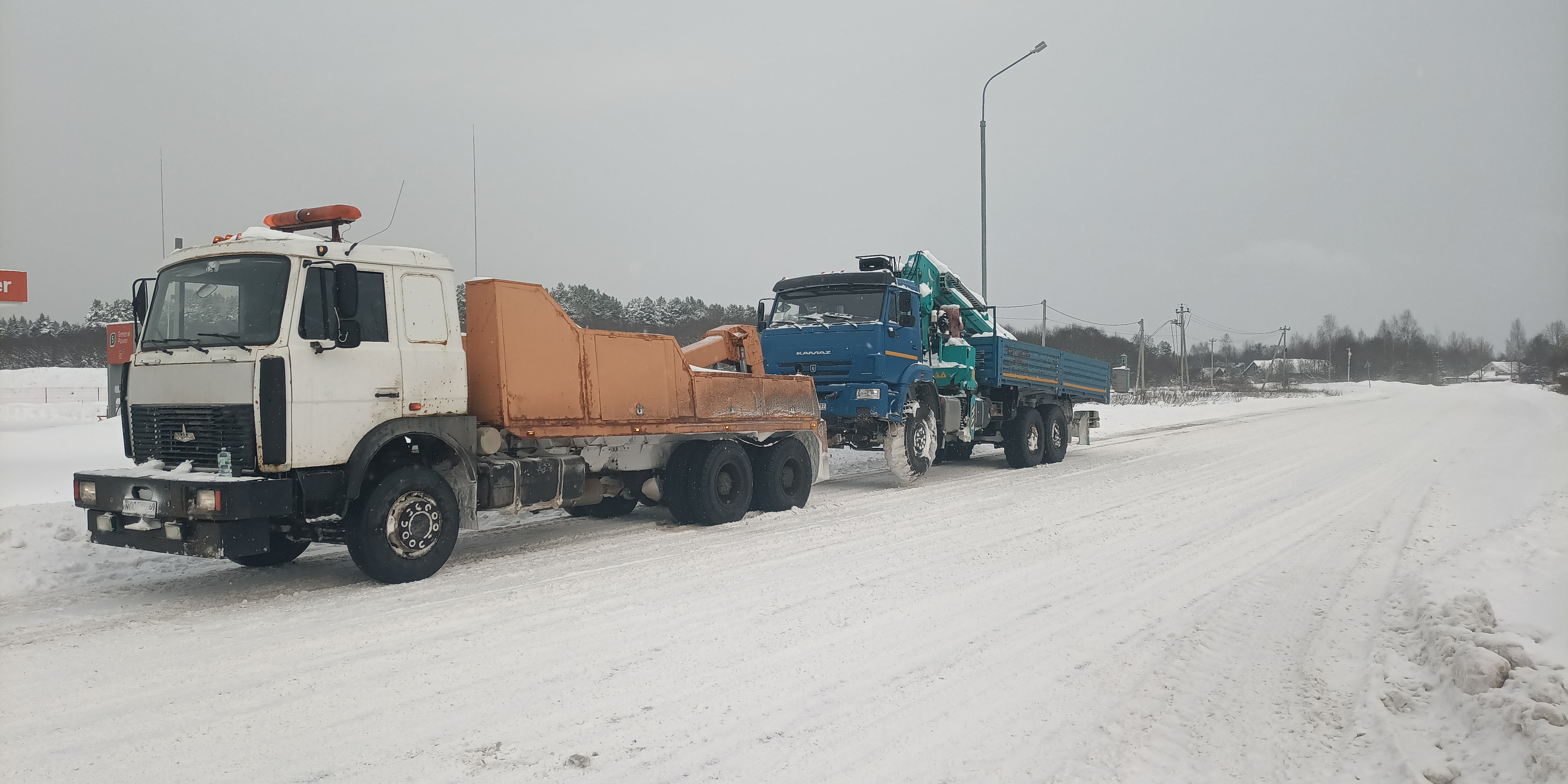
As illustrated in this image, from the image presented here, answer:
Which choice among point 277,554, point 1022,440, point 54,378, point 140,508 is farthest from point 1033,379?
point 54,378

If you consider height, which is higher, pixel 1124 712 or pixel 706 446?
pixel 706 446

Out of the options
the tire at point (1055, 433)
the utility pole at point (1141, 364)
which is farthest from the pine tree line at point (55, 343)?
the utility pole at point (1141, 364)

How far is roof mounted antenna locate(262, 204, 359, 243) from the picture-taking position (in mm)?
6895

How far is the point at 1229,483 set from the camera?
488 inches

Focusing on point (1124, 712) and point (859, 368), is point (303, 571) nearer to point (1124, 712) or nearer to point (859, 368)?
point (1124, 712)

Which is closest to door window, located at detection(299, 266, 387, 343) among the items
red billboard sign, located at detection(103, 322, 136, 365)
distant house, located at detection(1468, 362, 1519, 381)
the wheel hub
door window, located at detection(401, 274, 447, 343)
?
door window, located at detection(401, 274, 447, 343)

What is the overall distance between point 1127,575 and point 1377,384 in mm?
95228

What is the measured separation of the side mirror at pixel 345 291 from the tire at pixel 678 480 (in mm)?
3901

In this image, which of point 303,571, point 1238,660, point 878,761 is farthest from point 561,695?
point 303,571

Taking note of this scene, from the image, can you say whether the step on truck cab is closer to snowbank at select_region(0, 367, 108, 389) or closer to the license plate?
the license plate

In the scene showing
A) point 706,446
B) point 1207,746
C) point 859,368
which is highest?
point 859,368

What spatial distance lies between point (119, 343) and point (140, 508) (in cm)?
1023

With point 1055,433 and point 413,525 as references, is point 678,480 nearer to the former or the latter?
point 413,525

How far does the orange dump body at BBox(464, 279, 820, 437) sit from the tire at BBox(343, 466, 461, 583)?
84cm
